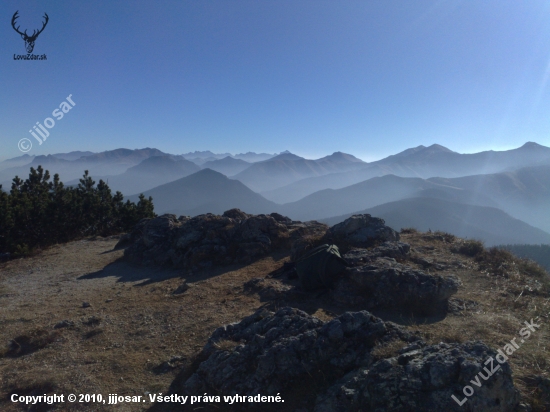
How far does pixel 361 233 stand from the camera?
11047 mm

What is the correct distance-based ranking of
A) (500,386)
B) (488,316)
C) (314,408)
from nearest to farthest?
(500,386) < (314,408) < (488,316)

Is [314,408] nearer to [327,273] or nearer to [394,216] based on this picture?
[327,273]

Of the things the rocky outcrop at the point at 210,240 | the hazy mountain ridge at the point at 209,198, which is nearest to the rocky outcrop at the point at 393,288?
the rocky outcrop at the point at 210,240

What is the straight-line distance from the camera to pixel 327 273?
8.18 metres

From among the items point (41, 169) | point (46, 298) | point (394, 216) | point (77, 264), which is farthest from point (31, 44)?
point (394, 216)

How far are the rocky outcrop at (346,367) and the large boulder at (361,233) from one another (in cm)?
586

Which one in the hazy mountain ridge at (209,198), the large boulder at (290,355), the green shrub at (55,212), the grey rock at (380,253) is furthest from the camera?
the hazy mountain ridge at (209,198)

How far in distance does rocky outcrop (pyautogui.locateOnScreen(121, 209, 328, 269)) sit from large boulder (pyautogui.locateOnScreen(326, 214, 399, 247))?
205cm

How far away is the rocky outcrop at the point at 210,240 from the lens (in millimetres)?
12156

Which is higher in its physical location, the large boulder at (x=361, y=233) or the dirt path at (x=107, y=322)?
the large boulder at (x=361, y=233)

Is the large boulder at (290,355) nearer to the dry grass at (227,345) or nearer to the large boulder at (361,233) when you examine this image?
the dry grass at (227,345)

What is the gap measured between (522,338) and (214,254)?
9543 millimetres

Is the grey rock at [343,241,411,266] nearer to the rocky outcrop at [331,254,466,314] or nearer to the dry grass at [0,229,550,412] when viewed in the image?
the dry grass at [0,229,550,412]

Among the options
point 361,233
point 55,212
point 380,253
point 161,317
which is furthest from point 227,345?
point 55,212
